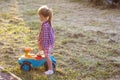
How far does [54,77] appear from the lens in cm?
442

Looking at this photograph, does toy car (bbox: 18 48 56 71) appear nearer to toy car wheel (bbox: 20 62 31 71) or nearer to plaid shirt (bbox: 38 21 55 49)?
toy car wheel (bbox: 20 62 31 71)

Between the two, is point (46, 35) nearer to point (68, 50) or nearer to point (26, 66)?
point (26, 66)

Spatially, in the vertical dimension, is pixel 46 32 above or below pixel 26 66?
above

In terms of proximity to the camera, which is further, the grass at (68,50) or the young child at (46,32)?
the grass at (68,50)

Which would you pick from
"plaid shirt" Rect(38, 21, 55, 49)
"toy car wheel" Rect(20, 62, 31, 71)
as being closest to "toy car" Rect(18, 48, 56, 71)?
"toy car wheel" Rect(20, 62, 31, 71)

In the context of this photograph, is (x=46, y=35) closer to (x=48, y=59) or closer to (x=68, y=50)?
(x=48, y=59)

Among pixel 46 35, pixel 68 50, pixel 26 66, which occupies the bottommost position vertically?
pixel 68 50

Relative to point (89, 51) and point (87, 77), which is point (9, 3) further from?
point (87, 77)

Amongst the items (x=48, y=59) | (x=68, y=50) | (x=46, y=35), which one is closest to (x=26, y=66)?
(x=48, y=59)

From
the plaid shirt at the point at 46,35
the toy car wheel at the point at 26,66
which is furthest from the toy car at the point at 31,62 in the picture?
the plaid shirt at the point at 46,35

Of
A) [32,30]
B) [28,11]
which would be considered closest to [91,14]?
[28,11]

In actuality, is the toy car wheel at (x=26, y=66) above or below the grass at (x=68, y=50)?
above

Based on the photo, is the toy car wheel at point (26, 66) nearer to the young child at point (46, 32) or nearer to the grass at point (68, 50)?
the grass at point (68, 50)

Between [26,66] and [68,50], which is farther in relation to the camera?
[68,50]
